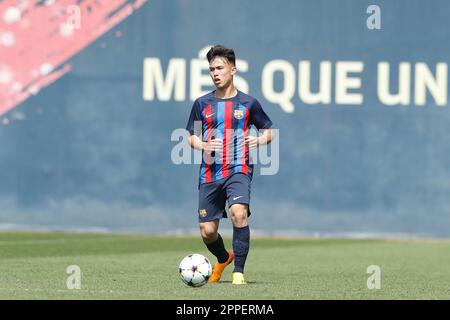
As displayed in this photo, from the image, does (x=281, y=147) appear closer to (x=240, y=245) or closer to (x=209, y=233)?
(x=209, y=233)

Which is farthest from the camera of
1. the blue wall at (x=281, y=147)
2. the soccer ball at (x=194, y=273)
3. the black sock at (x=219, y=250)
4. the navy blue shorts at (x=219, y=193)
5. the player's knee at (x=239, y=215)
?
the blue wall at (x=281, y=147)

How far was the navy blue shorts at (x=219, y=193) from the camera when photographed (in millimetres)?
9266

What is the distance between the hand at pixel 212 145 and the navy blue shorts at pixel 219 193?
0.26m

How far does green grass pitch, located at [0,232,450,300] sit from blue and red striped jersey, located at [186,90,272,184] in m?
0.95

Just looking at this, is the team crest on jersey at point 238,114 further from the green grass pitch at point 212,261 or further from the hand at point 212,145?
the green grass pitch at point 212,261

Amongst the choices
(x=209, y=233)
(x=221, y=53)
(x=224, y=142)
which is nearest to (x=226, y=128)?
(x=224, y=142)

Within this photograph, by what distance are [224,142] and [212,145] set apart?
13 cm

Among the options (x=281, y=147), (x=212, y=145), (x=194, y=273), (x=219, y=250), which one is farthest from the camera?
(x=281, y=147)

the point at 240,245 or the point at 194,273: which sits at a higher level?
the point at 240,245

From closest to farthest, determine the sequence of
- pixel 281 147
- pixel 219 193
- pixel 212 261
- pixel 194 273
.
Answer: pixel 194 273
pixel 219 193
pixel 212 261
pixel 281 147

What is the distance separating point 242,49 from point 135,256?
496 cm

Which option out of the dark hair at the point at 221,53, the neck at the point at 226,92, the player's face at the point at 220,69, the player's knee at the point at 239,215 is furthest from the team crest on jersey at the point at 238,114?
the player's knee at the point at 239,215

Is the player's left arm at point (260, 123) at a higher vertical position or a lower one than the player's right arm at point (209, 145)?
higher

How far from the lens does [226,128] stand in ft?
30.7
